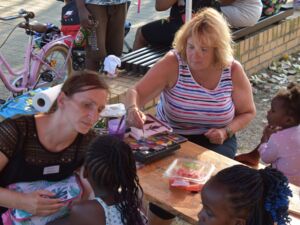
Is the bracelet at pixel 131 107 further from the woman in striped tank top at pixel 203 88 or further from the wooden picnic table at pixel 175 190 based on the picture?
the wooden picnic table at pixel 175 190

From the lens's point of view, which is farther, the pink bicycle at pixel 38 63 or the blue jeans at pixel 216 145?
the pink bicycle at pixel 38 63

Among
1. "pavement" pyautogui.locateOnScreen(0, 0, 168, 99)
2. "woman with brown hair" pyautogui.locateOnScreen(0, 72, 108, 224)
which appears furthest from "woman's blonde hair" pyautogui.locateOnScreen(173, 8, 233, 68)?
"pavement" pyautogui.locateOnScreen(0, 0, 168, 99)

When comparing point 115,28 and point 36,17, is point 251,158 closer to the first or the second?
point 115,28

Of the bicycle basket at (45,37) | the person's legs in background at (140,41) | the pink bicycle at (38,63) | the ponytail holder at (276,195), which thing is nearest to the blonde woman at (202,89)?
the ponytail holder at (276,195)

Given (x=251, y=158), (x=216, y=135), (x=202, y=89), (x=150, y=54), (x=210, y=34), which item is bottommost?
(x=251, y=158)

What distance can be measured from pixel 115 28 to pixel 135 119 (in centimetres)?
255

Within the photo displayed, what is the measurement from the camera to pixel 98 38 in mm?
4961

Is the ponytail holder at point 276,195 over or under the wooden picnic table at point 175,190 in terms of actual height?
over

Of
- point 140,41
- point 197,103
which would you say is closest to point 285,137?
point 197,103

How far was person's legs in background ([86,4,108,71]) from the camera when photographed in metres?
4.86

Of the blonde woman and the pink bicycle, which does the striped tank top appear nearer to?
Answer: the blonde woman

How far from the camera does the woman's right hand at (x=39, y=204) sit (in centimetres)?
212

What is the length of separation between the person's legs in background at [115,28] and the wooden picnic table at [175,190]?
265cm

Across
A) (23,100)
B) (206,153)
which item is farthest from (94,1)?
(206,153)
